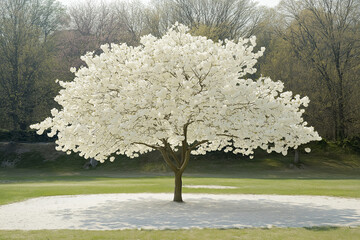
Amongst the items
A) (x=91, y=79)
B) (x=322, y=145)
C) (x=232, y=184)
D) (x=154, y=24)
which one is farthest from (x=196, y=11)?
(x=91, y=79)

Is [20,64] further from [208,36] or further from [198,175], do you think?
[198,175]

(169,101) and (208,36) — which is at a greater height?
(208,36)

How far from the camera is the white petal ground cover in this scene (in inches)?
542

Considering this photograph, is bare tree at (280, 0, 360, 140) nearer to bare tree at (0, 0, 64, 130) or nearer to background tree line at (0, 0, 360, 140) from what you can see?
background tree line at (0, 0, 360, 140)

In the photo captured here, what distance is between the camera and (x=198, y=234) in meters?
11.9

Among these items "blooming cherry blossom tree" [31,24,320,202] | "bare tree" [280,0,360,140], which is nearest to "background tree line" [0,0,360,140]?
"bare tree" [280,0,360,140]

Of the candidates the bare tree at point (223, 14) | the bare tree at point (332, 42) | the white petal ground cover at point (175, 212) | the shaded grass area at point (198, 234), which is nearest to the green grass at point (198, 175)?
the shaded grass area at point (198, 234)

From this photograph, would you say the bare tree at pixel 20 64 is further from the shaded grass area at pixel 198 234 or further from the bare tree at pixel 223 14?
the shaded grass area at pixel 198 234

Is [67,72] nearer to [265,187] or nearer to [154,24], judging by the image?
[154,24]

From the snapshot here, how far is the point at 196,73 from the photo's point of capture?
16359 mm

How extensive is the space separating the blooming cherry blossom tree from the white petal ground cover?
8.45 feet

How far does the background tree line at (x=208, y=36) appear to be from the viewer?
45875 mm

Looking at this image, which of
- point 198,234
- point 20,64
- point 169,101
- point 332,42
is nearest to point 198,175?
point 332,42

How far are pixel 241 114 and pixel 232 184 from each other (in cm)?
1356
